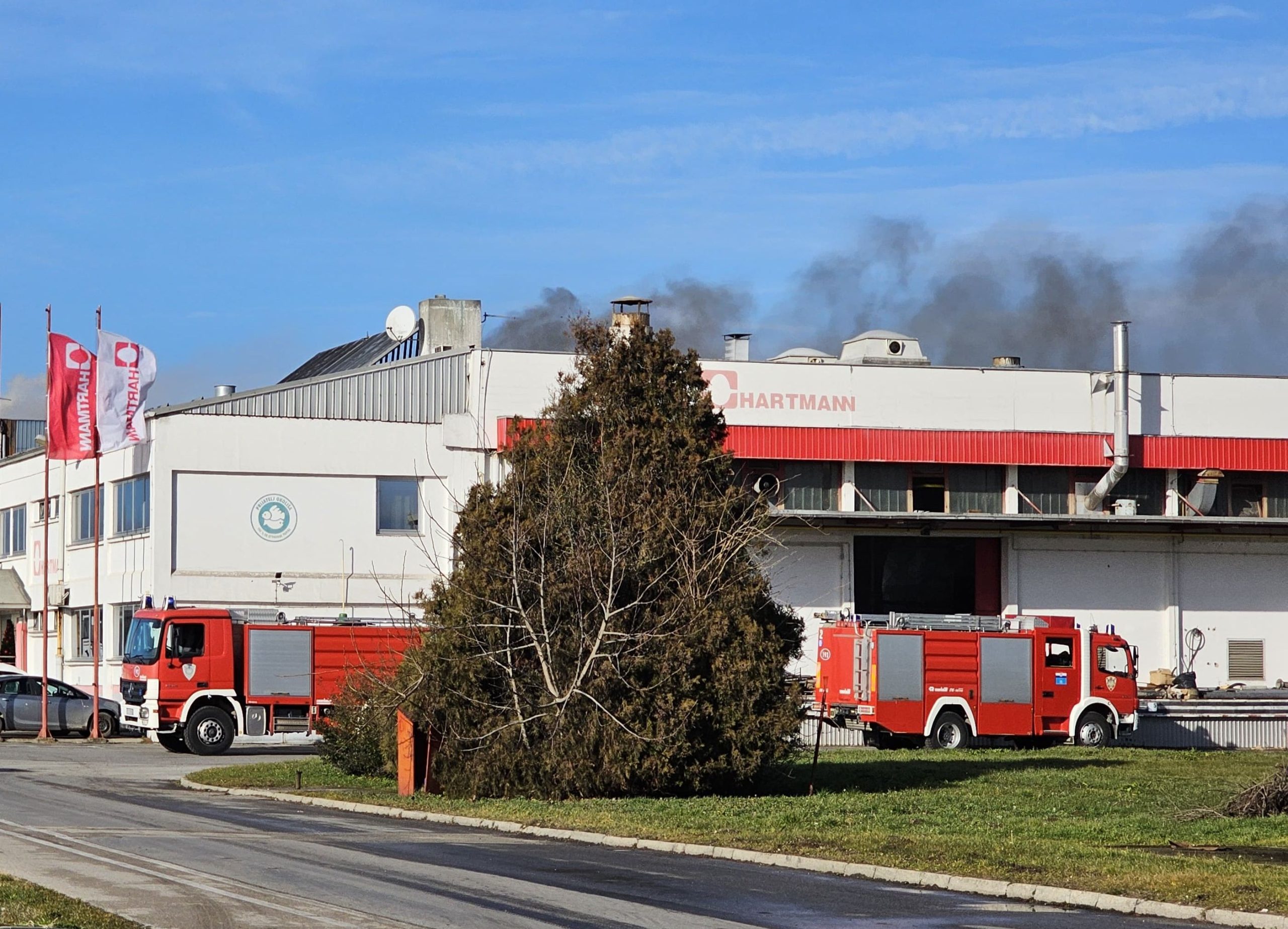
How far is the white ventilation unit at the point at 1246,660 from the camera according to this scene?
165 feet

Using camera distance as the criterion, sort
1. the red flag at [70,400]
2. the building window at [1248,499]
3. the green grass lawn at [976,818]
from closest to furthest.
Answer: the green grass lawn at [976,818]
the red flag at [70,400]
the building window at [1248,499]

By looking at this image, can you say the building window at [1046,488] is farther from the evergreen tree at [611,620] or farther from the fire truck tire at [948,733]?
the evergreen tree at [611,620]

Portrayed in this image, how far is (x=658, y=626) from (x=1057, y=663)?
52.2 ft

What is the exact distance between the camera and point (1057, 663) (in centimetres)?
3572

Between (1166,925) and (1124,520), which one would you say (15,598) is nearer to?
(1124,520)

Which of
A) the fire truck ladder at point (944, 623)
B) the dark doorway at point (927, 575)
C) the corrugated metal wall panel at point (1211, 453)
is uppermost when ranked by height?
the corrugated metal wall panel at point (1211, 453)

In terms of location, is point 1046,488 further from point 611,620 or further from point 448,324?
point 611,620

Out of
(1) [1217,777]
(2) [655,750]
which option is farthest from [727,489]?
(1) [1217,777]

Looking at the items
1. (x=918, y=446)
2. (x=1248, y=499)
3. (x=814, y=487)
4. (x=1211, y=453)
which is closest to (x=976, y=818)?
(x=814, y=487)

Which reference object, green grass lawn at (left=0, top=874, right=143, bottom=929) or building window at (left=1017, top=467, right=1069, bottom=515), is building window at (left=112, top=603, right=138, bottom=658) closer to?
building window at (left=1017, top=467, right=1069, bottom=515)

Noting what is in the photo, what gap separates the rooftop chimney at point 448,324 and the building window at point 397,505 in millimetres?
8611

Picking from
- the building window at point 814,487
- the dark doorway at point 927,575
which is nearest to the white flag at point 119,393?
the building window at point 814,487

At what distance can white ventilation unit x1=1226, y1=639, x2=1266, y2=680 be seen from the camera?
50.2 metres

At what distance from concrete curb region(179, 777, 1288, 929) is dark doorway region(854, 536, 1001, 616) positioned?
30.0 m
